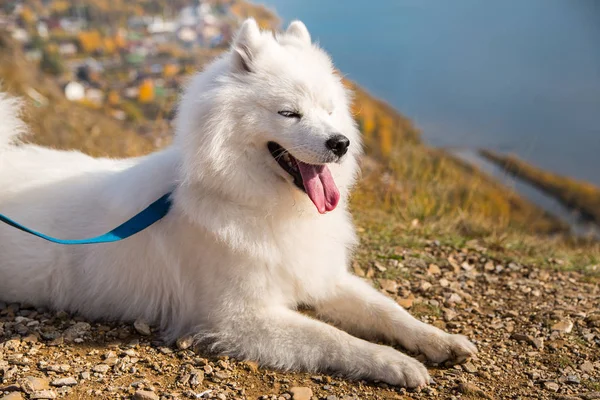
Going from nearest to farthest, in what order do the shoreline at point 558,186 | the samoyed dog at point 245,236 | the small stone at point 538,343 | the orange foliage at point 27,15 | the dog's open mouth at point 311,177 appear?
1. the samoyed dog at point 245,236
2. the dog's open mouth at point 311,177
3. the small stone at point 538,343
4. the shoreline at point 558,186
5. the orange foliage at point 27,15

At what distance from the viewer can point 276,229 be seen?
2.87 m

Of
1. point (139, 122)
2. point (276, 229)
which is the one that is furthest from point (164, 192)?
point (139, 122)

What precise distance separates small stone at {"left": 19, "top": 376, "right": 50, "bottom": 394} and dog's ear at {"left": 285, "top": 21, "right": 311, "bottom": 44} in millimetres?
2360

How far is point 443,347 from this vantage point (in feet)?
9.20

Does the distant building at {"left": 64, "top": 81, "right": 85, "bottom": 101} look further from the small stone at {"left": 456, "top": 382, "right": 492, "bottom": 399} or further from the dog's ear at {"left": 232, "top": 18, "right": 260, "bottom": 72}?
the small stone at {"left": 456, "top": 382, "right": 492, "bottom": 399}

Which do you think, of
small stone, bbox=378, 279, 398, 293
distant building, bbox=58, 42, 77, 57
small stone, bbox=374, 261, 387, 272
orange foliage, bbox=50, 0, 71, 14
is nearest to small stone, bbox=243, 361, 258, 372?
small stone, bbox=378, 279, 398, 293

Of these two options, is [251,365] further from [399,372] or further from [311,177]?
[311,177]

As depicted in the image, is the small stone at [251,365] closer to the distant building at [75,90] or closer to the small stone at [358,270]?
the small stone at [358,270]

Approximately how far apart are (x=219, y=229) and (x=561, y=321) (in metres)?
2.36

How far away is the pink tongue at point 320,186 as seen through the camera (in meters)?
2.80

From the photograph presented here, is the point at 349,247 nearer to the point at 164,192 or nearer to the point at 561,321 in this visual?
the point at 164,192

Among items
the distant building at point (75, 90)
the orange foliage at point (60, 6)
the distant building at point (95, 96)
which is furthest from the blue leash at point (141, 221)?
the orange foliage at point (60, 6)

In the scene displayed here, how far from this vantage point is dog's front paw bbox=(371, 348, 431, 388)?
2.54 meters

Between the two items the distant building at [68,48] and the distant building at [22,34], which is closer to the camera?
the distant building at [22,34]
